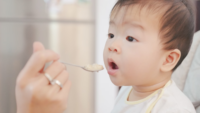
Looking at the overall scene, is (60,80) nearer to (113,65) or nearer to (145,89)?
(113,65)

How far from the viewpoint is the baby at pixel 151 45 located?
0.69m

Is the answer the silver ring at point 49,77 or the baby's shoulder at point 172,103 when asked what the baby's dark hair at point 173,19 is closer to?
the baby's shoulder at point 172,103

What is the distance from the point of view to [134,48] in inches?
27.4

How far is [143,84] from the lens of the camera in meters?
0.75

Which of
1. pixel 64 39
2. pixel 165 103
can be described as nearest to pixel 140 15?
pixel 165 103

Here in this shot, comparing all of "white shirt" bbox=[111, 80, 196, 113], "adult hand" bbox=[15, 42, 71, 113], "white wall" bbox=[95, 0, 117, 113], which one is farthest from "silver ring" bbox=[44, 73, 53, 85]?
"white wall" bbox=[95, 0, 117, 113]

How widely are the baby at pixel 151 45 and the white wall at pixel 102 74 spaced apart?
3.50 ft

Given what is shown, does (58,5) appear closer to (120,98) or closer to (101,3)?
(101,3)

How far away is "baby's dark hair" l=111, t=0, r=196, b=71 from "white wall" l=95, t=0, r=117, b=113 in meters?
1.08

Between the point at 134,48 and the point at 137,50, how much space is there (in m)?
0.01

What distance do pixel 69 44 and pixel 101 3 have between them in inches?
17.7

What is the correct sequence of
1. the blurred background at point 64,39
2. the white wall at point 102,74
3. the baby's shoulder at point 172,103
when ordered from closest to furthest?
the baby's shoulder at point 172,103 < the blurred background at point 64,39 < the white wall at point 102,74

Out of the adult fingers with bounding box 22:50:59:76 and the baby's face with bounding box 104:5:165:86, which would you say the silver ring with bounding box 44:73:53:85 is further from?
the baby's face with bounding box 104:5:165:86

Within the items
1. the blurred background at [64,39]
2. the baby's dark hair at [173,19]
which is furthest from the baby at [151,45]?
the blurred background at [64,39]
